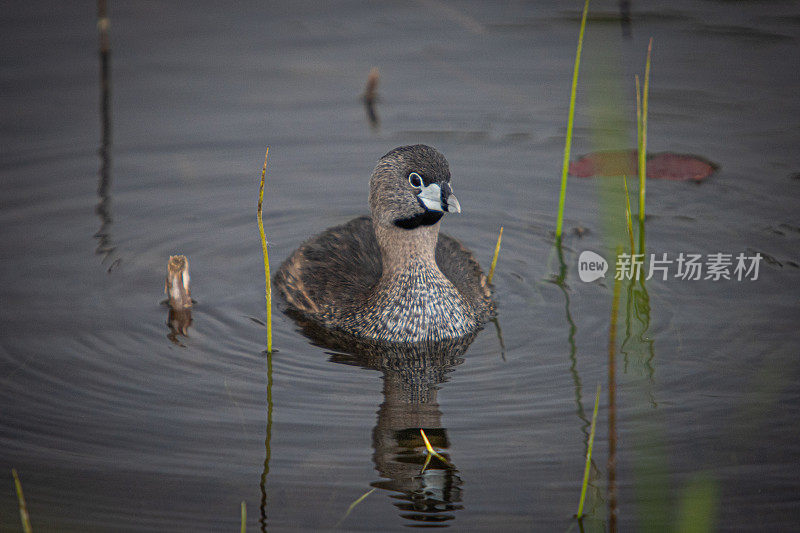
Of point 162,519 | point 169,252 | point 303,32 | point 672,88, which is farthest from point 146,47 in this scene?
point 162,519

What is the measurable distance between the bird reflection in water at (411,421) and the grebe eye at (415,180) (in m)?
1.07

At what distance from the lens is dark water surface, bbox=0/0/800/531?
16.8 ft

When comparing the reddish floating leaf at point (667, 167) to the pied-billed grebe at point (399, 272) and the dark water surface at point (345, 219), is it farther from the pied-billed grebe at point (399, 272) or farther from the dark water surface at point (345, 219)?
the pied-billed grebe at point (399, 272)

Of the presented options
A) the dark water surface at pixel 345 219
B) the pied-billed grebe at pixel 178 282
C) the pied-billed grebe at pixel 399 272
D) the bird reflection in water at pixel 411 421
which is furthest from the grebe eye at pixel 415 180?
the pied-billed grebe at pixel 178 282

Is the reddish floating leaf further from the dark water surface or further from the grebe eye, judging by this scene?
the grebe eye

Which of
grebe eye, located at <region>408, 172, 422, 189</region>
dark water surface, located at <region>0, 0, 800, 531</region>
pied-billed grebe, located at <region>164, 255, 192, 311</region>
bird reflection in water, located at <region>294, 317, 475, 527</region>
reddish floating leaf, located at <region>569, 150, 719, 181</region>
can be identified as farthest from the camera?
reddish floating leaf, located at <region>569, 150, 719, 181</region>

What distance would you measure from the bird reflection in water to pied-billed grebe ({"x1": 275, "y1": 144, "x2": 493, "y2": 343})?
0.43ft

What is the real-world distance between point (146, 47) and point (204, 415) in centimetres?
710

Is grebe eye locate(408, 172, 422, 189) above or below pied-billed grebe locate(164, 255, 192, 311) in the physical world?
above

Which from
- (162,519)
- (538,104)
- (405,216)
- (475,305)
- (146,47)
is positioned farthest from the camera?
(146,47)

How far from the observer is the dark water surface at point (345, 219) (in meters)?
5.12

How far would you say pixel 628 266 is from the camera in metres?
7.52

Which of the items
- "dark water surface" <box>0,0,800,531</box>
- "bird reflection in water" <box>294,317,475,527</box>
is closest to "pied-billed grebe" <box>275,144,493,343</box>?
"bird reflection in water" <box>294,317,475,527</box>

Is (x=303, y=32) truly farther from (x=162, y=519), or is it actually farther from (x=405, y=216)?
(x=162, y=519)
